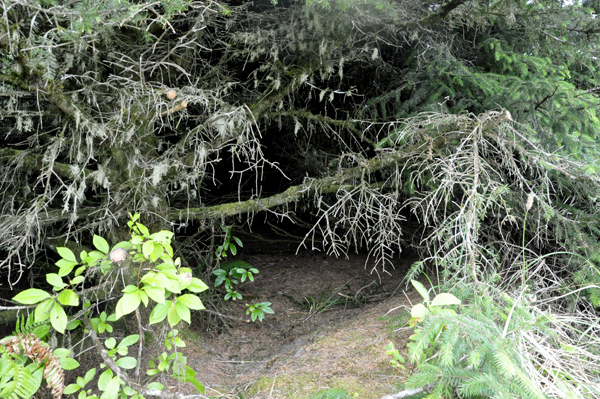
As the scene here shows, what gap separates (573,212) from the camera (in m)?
3.31

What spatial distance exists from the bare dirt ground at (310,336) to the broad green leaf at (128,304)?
0.92m

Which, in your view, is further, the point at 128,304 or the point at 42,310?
the point at 42,310

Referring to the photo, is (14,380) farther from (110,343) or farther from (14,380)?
(110,343)

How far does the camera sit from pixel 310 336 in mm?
3826

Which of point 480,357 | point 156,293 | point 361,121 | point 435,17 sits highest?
point 435,17

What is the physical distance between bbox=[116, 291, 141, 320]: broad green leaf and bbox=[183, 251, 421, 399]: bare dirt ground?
92cm

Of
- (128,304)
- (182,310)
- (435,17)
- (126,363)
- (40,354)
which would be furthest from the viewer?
(435,17)

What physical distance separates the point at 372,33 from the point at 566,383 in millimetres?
2607

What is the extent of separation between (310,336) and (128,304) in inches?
84.6

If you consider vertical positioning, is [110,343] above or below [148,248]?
below

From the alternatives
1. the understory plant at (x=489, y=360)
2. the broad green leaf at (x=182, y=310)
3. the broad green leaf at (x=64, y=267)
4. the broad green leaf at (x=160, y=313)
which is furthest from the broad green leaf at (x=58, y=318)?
the understory plant at (x=489, y=360)

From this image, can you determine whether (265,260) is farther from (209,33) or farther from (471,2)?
(471,2)

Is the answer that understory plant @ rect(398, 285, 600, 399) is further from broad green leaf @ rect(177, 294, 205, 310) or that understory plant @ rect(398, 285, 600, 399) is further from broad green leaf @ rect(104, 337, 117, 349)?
broad green leaf @ rect(104, 337, 117, 349)

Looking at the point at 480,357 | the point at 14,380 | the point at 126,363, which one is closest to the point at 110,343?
the point at 126,363
